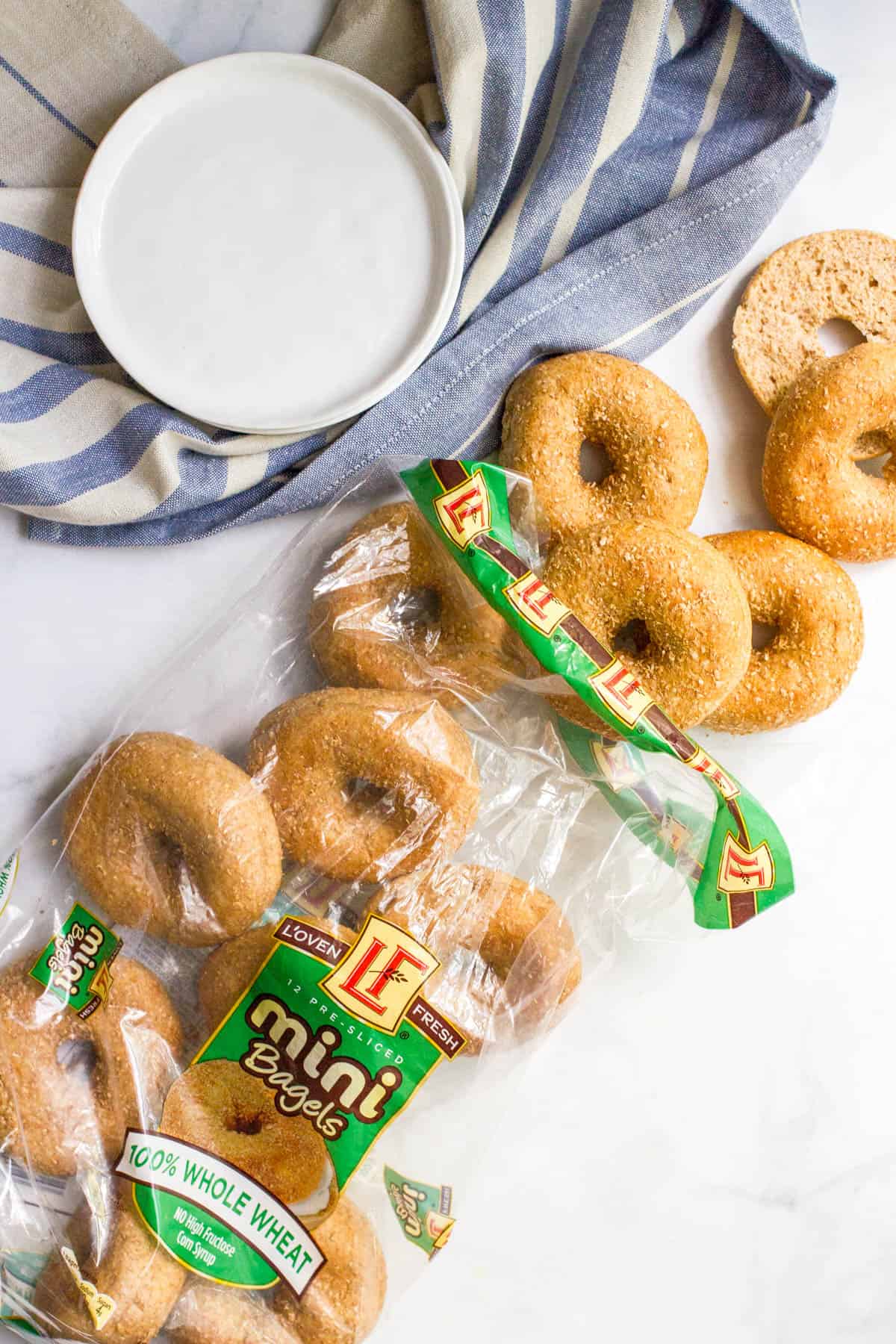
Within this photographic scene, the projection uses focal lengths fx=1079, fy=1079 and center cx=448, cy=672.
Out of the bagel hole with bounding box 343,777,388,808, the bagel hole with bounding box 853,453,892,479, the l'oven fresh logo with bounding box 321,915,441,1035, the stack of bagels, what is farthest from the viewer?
the bagel hole with bounding box 853,453,892,479

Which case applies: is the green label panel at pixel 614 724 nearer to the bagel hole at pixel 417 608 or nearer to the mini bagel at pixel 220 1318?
the bagel hole at pixel 417 608

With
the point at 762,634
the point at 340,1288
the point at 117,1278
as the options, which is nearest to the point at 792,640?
the point at 762,634

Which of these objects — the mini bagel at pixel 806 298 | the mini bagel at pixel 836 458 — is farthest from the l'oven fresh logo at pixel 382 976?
the mini bagel at pixel 806 298

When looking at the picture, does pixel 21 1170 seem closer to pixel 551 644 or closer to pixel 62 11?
pixel 551 644

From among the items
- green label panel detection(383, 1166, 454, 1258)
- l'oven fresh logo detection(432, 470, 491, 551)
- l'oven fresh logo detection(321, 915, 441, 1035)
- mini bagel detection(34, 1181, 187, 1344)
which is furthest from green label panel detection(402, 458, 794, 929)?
mini bagel detection(34, 1181, 187, 1344)

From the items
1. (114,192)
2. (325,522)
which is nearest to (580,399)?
(325,522)

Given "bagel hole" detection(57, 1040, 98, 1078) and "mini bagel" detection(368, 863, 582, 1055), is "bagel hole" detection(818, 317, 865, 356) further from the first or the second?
"bagel hole" detection(57, 1040, 98, 1078)
